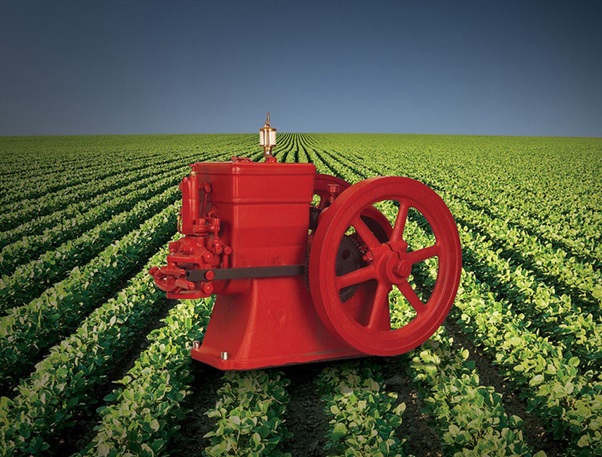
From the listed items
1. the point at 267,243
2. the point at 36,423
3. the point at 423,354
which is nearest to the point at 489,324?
the point at 423,354

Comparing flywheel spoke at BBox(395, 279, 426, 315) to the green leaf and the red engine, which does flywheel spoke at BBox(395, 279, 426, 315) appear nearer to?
the red engine

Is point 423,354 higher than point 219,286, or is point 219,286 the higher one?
point 219,286

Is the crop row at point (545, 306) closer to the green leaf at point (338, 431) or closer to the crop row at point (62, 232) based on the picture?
the green leaf at point (338, 431)

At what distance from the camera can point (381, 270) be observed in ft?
16.2

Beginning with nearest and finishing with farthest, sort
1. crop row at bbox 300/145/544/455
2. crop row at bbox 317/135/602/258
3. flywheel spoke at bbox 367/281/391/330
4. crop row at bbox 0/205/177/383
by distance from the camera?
1. crop row at bbox 300/145/544/455
2. flywheel spoke at bbox 367/281/391/330
3. crop row at bbox 0/205/177/383
4. crop row at bbox 317/135/602/258

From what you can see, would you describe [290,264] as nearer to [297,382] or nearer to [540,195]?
[297,382]

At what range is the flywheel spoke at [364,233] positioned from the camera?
4785 mm

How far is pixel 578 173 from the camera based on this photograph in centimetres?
2700

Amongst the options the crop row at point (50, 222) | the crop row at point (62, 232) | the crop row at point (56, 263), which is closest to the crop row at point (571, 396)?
the crop row at point (56, 263)

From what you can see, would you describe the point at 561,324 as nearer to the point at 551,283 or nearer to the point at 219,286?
the point at 551,283

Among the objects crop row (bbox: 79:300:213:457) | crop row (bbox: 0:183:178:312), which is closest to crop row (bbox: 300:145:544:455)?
crop row (bbox: 79:300:213:457)

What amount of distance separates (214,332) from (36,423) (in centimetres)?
144

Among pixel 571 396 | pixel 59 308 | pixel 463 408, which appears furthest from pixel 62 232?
pixel 571 396

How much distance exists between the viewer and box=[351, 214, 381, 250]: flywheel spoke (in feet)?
15.7
